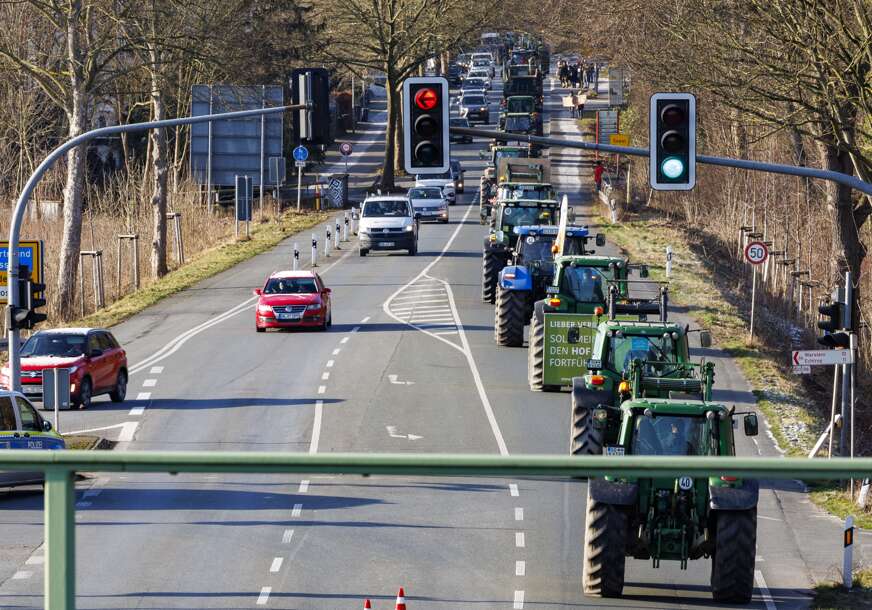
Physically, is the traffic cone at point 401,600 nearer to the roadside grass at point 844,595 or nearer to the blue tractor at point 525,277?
the roadside grass at point 844,595

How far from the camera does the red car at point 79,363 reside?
2675cm

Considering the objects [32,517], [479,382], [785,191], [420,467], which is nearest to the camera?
[420,467]

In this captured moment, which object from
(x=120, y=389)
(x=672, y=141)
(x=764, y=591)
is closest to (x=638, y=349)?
(x=672, y=141)

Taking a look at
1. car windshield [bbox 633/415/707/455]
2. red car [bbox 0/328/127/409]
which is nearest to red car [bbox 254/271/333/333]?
red car [bbox 0/328/127/409]

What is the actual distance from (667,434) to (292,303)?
22.9 metres

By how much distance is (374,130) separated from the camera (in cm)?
11438

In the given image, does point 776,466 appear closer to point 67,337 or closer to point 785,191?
point 67,337

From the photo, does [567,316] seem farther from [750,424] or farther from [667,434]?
[667,434]

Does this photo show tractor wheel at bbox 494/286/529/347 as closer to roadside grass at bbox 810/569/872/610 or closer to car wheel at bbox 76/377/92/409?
car wheel at bbox 76/377/92/409

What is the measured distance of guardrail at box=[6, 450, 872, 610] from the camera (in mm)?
3662

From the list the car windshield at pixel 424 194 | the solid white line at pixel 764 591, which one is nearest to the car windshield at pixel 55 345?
the solid white line at pixel 764 591

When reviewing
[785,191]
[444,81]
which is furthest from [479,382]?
[785,191]

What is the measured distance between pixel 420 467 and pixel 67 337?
2510 centimetres

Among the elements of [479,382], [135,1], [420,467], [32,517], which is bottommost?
[479,382]
